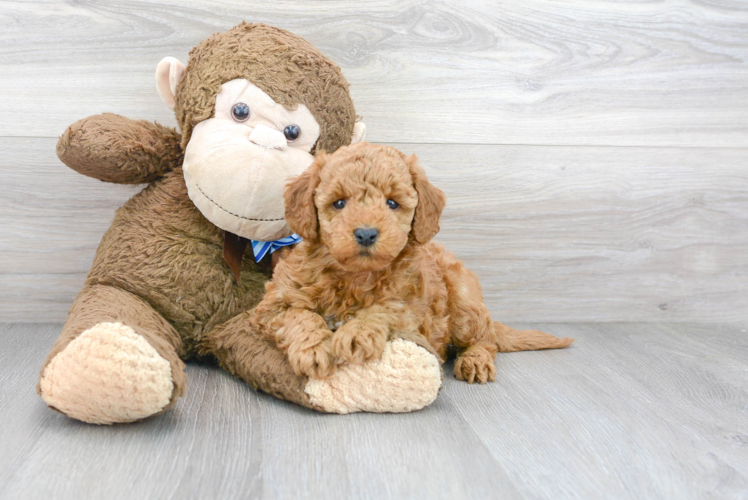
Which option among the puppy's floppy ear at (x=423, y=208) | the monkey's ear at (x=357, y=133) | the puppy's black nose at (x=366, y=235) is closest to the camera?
the puppy's black nose at (x=366, y=235)

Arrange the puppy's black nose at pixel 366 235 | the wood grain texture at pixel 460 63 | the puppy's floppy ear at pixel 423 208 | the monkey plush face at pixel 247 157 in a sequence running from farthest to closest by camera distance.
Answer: the wood grain texture at pixel 460 63
the monkey plush face at pixel 247 157
the puppy's floppy ear at pixel 423 208
the puppy's black nose at pixel 366 235

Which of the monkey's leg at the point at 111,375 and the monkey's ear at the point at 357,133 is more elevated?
the monkey's ear at the point at 357,133

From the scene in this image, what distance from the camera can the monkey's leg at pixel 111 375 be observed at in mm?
1060

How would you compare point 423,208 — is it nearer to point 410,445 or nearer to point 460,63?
point 410,445

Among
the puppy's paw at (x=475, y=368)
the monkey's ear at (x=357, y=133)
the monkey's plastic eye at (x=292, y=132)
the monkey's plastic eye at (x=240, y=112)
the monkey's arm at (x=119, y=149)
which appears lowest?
the puppy's paw at (x=475, y=368)

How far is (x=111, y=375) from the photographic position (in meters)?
1.06

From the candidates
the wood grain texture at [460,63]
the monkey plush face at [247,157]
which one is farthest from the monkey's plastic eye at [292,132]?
the wood grain texture at [460,63]

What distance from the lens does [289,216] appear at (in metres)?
1.25

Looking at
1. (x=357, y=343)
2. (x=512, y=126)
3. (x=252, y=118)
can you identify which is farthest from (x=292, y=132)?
(x=512, y=126)

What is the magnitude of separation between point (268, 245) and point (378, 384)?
0.51 metres

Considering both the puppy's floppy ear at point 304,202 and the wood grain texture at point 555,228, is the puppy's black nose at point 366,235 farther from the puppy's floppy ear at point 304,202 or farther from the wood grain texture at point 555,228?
the wood grain texture at point 555,228

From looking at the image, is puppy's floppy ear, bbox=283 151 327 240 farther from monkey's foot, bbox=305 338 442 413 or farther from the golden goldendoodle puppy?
monkey's foot, bbox=305 338 442 413

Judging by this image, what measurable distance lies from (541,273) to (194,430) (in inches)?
51.6

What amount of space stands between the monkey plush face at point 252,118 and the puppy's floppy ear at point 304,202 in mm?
140
